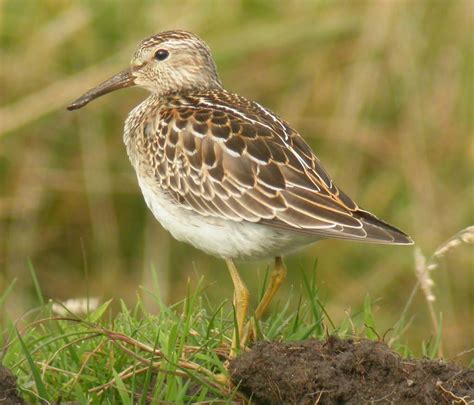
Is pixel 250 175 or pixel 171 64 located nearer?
pixel 250 175

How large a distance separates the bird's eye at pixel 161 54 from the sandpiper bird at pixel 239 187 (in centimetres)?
48

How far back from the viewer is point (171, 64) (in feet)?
24.1

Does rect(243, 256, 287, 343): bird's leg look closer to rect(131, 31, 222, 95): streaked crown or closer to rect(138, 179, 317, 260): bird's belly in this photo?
rect(138, 179, 317, 260): bird's belly

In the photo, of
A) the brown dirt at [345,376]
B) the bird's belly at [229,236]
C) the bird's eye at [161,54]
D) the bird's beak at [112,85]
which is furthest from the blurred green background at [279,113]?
the brown dirt at [345,376]

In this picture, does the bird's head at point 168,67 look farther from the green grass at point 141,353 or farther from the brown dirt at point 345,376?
the brown dirt at point 345,376

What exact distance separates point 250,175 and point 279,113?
4.89 meters

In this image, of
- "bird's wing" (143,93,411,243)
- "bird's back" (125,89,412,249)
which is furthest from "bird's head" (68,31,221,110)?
"bird's wing" (143,93,411,243)

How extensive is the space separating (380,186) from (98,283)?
2.79 m

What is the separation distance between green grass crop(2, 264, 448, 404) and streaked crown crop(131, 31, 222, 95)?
1.86 metres

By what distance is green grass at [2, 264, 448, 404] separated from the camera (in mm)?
5039

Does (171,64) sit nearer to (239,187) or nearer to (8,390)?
(239,187)

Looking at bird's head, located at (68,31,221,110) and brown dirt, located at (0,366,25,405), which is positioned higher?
bird's head, located at (68,31,221,110)

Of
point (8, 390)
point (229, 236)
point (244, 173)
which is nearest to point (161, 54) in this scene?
point (244, 173)

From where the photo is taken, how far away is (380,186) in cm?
1097
